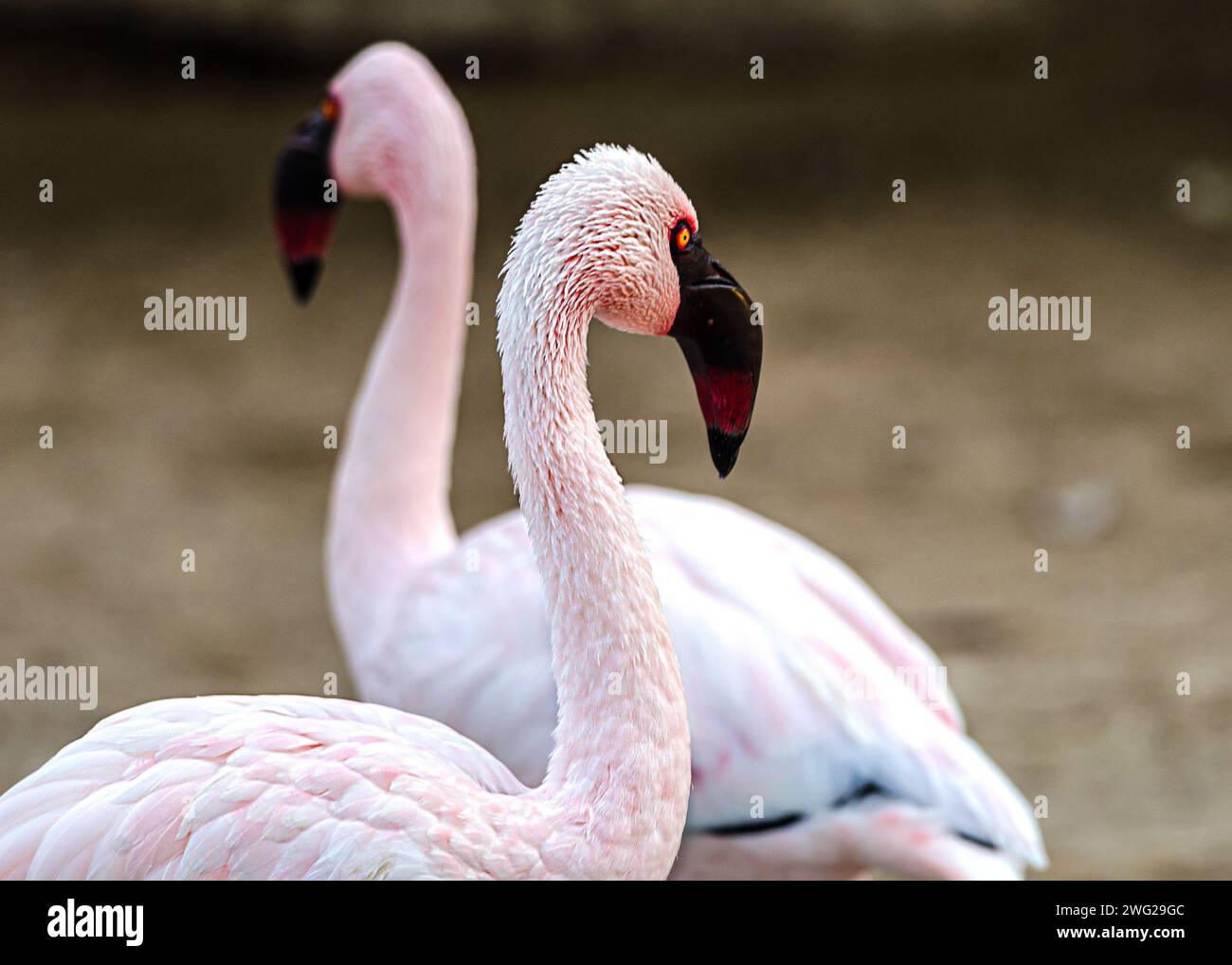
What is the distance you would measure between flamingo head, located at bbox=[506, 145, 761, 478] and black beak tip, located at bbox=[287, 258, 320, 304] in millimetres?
1415

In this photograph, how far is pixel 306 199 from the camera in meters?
3.27

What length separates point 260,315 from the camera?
251 inches

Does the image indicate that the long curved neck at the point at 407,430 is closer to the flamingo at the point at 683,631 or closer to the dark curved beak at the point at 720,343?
the flamingo at the point at 683,631

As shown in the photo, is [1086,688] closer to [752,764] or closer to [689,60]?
[752,764]

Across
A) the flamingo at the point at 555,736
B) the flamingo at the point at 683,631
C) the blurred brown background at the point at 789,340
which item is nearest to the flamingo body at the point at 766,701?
the flamingo at the point at 683,631

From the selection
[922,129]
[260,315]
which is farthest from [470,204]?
[922,129]

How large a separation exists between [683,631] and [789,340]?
3625 mm

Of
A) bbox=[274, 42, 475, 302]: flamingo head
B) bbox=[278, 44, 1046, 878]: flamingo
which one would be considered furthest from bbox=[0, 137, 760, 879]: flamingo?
bbox=[274, 42, 475, 302]: flamingo head

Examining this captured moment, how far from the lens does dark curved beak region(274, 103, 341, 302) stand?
325 cm

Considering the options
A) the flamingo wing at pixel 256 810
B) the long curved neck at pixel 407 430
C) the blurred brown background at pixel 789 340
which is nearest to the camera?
the flamingo wing at pixel 256 810

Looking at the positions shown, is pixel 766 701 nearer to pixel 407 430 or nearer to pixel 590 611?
pixel 590 611

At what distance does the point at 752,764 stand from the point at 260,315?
4301 millimetres

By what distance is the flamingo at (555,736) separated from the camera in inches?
70.7

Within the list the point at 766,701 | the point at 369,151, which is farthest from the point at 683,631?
the point at 369,151
